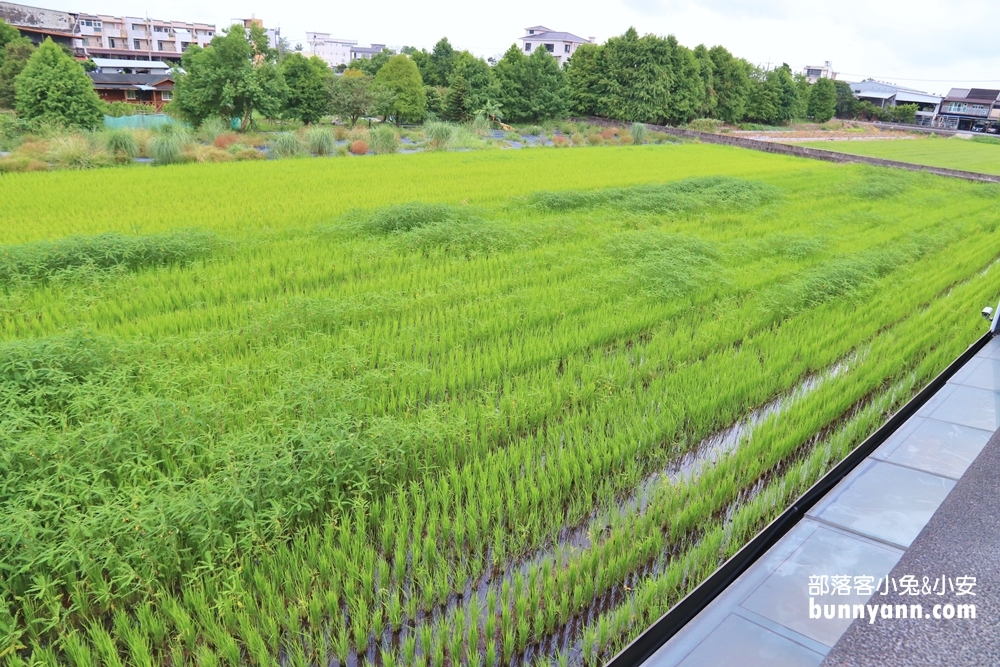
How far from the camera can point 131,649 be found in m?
1.96

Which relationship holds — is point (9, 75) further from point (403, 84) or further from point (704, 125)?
point (704, 125)

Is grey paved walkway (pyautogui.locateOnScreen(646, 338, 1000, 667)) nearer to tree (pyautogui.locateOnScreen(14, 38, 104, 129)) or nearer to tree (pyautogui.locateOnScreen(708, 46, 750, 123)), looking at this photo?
tree (pyautogui.locateOnScreen(14, 38, 104, 129))

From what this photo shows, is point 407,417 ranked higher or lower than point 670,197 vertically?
lower

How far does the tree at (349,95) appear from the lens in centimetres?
2225

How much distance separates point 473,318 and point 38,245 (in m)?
4.40

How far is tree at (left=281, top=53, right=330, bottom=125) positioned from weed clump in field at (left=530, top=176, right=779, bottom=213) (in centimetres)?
1615

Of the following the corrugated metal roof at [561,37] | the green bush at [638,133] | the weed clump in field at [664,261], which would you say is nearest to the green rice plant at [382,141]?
the weed clump in field at [664,261]

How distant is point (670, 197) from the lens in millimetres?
10391

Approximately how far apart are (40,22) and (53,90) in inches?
1225

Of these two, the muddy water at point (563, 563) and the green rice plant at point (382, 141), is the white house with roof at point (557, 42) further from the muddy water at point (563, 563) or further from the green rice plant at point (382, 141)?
the muddy water at point (563, 563)

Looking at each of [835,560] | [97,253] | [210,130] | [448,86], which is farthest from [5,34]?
[835,560]

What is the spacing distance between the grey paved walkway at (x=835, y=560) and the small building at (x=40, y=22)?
46883 millimetres

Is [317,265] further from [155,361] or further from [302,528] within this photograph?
[302,528]

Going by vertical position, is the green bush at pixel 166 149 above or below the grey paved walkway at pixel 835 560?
above
